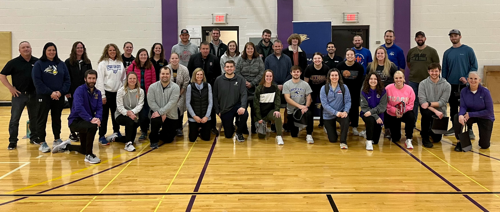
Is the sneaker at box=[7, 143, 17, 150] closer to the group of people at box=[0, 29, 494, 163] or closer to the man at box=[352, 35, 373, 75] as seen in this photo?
the group of people at box=[0, 29, 494, 163]

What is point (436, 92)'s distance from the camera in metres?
4.99

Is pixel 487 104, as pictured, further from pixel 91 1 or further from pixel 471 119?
pixel 91 1

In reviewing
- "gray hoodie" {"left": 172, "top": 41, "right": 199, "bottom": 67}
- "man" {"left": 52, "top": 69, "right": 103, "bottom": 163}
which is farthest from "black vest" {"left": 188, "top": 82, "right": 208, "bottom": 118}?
"man" {"left": 52, "top": 69, "right": 103, "bottom": 163}

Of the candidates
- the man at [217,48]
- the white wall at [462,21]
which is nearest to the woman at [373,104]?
the man at [217,48]

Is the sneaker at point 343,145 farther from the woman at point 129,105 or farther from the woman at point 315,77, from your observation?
the woman at point 129,105

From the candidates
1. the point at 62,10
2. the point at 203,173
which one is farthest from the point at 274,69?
the point at 62,10

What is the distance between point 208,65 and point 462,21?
22.9ft

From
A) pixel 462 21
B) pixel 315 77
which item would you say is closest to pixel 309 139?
pixel 315 77

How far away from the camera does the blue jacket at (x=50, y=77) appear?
14.8 ft

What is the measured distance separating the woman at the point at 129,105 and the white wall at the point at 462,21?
7.13 meters

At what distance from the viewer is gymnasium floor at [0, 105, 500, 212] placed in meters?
2.92

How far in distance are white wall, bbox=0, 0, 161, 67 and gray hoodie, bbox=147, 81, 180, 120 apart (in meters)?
4.66

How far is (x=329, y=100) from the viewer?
5.02 metres

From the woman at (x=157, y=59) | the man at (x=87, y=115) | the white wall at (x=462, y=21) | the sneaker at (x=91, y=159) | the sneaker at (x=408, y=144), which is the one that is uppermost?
the white wall at (x=462, y=21)
